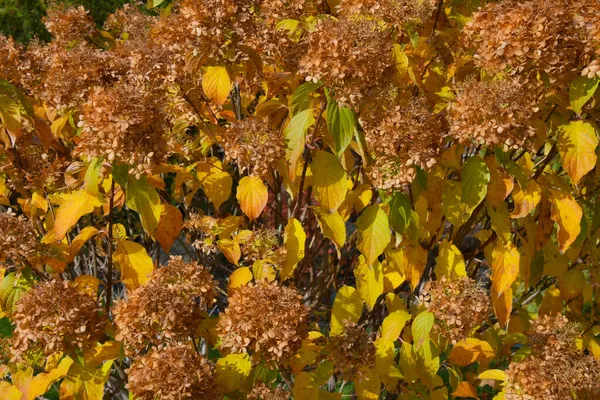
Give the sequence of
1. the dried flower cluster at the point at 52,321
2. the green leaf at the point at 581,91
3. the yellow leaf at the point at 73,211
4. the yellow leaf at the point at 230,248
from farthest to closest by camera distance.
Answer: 1. the yellow leaf at the point at 230,248
2. the yellow leaf at the point at 73,211
3. the green leaf at the point at 581,91
4. the dried flower cluster at the point at 52,321

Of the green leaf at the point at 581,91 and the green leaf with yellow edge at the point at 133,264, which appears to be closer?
the green leaf at the point at 581,91

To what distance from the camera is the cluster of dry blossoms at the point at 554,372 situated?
1.90 m

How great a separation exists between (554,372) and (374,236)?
619mm

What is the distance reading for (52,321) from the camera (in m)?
1.79

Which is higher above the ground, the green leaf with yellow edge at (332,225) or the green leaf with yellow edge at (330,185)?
the green leaf with yellow edge at (330,185)

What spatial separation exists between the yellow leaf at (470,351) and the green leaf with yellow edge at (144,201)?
3.33 ft

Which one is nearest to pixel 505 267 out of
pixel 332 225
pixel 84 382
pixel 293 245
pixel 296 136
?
pixel 332 225

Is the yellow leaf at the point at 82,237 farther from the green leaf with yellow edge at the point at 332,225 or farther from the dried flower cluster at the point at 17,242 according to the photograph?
the green leaf with yellow edge at the point at 332,225

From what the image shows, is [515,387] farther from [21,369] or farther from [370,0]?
[21,369]

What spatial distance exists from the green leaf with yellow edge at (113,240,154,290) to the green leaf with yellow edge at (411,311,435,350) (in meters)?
0.80

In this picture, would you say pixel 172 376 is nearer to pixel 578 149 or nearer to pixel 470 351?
pixel 470 351

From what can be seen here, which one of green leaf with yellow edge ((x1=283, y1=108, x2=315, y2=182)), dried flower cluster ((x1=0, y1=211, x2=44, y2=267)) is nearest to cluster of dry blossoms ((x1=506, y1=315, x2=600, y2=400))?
green leaf with yellow edge ((x1=283, y1=108, x2=315, y2=182))

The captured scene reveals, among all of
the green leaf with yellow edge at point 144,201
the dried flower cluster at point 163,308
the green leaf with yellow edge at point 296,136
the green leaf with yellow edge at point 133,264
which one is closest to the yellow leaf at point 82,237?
the green leaf with yellow edge at point 133,264

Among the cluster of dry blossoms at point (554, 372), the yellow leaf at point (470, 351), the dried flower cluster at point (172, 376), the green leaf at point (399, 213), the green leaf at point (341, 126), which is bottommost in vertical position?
the yellow leaf at point (470, 351)
